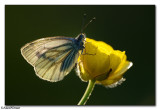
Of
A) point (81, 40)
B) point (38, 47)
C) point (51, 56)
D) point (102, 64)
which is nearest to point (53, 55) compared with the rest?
point (51, 56)

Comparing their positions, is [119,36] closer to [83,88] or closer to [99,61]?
[83,88]

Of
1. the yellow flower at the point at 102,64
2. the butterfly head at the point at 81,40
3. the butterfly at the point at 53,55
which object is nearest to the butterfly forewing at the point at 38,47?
the butterfly at the point at 53,55

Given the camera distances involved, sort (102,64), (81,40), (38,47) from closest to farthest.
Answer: (102,64) → (81,40) → (38,47)

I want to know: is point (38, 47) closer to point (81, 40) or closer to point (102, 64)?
point (81, 40)

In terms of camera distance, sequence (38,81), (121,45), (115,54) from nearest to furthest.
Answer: (115,54)
(38,81)
(121,45)

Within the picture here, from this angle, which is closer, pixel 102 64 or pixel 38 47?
pixel 102 64

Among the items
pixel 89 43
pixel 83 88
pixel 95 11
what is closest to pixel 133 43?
pixel 95 11

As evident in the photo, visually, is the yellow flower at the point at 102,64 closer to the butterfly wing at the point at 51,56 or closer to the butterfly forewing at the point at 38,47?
the butterfly wing at the point at 51,56
